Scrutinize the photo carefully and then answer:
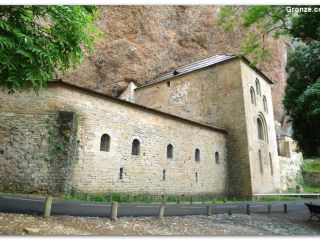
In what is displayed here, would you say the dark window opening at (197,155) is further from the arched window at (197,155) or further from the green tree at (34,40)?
A: the green tree at (34,40)

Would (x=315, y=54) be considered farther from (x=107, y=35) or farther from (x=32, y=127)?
(x=107, y=35)

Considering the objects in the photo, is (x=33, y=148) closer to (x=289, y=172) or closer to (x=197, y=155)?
(x=197, y=155)

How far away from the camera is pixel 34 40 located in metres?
5.76

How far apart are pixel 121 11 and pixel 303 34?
18.4 meters

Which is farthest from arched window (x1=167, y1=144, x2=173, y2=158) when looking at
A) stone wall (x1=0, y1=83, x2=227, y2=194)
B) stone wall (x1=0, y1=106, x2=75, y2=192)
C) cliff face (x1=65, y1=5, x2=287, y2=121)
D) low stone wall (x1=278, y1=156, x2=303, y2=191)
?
low stone wall (x1=278, y1=156, x2=303, y2=191)

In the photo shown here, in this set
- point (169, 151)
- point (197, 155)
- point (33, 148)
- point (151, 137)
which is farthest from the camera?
point (197, 155)

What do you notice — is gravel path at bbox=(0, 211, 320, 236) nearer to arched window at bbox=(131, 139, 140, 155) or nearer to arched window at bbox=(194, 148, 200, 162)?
arched window at bbox=(131, 139, 140, 155)

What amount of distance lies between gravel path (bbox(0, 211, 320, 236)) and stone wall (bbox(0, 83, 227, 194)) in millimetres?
4792

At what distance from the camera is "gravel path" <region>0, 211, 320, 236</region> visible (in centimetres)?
560

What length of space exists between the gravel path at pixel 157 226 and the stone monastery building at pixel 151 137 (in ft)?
14.9

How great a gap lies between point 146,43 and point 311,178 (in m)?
24.7

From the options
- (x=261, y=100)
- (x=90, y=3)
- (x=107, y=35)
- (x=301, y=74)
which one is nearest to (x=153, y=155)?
(x=301, y=74)

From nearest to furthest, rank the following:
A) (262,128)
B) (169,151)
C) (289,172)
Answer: (169,151) < (262,128) < (289,172)

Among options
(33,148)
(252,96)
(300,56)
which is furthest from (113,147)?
(252,96)
